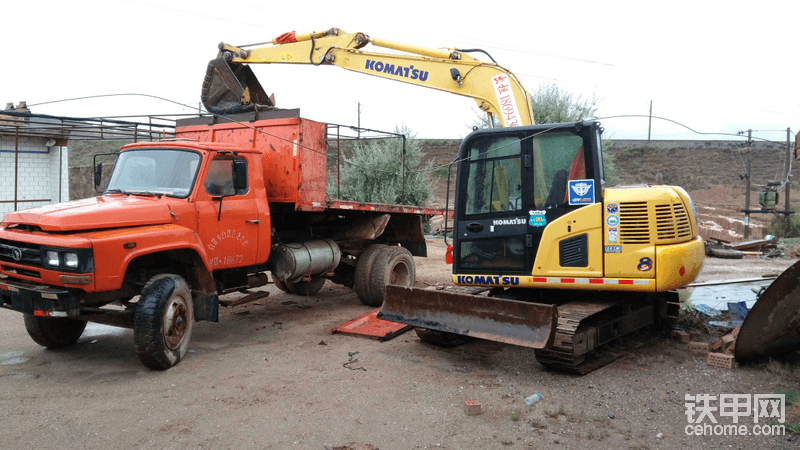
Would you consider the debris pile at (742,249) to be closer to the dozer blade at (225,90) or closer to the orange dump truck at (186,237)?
the orange dump truck at (186,237)

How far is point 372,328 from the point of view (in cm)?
738

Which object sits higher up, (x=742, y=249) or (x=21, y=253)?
(x=21, y=253)

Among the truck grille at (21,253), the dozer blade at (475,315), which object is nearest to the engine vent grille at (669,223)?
the dozer blade at (475,315)

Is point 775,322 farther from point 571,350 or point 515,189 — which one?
point 515,189

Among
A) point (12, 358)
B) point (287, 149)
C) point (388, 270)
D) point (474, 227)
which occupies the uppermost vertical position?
point (287, 149)

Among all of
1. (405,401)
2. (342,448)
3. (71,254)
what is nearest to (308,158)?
(71,254)

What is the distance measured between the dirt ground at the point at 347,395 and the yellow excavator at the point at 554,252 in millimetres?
439

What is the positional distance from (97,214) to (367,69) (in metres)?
4.92

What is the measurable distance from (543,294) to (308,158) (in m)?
3.65

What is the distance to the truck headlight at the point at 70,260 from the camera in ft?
16.9

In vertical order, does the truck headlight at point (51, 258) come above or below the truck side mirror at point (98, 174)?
below

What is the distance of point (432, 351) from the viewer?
6.52m

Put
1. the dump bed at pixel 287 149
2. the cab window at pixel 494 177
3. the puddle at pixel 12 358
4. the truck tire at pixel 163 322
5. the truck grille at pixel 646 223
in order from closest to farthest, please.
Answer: the truck tire at pixel 163 322 < the truck grille at pixel 646 223 < the puddle at pixel 12 358 < the cab window at pixel 494 177 < the dump bed at pixel 287 149

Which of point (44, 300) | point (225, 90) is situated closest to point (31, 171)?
point (225, 90)
